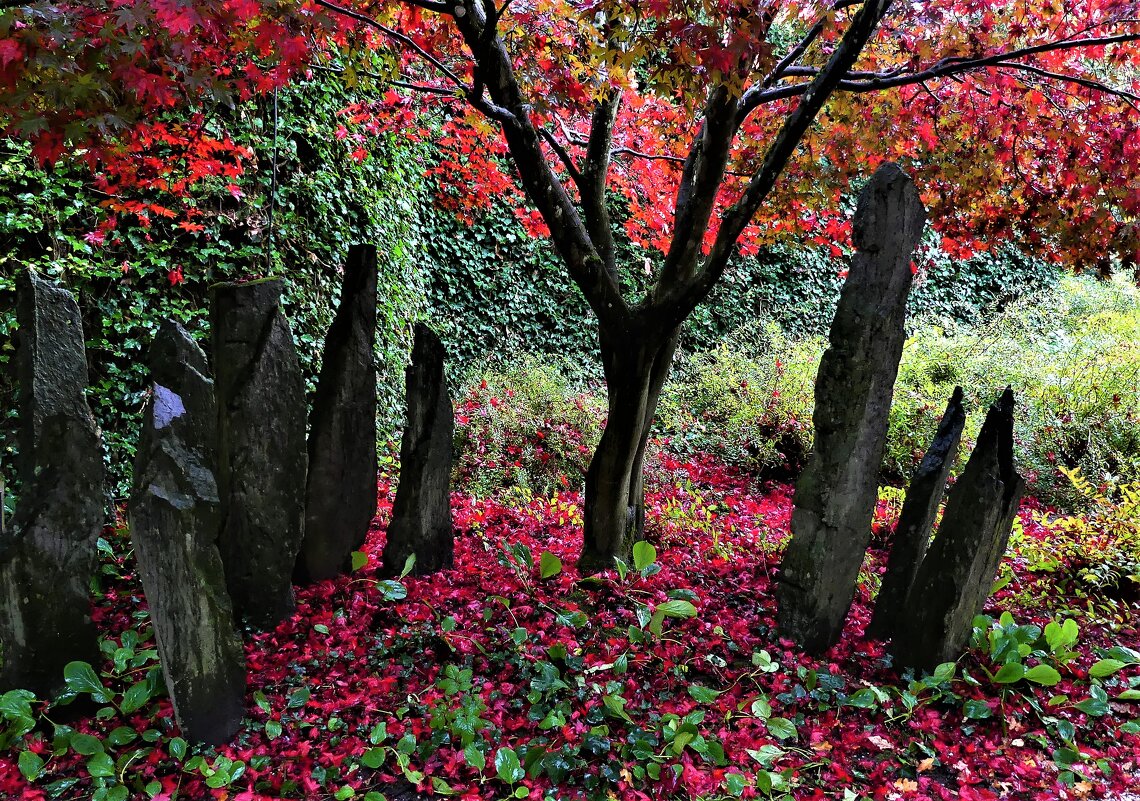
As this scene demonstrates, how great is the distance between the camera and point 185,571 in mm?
2080

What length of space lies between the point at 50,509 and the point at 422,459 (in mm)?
1420

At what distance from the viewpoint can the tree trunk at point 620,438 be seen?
10.1 feet

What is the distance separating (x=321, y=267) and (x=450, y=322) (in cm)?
266

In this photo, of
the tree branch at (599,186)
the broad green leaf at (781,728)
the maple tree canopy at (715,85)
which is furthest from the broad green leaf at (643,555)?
the maple tree canopy at (715,85)

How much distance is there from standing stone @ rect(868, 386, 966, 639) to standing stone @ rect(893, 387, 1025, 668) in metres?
0.07

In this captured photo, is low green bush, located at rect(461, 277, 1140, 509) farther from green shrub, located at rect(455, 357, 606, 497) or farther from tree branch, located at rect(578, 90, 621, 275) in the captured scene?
tree branch, located at rect(578, 90, 621, 275)

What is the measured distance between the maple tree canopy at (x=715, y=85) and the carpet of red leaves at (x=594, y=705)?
7.16 feet

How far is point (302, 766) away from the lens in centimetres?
213

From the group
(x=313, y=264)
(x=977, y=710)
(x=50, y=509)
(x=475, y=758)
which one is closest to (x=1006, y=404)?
(x=977, y=710)

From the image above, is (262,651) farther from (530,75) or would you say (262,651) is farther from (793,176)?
(793,176)

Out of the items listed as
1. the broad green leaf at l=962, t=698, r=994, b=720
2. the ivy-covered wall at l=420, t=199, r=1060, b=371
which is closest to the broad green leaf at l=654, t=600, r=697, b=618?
the broad green leaf at l=962, t=698, r=994, b=720

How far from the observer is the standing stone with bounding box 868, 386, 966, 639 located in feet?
8.55

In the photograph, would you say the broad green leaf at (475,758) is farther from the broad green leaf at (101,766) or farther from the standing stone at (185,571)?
the broad green leaf at (101,766)

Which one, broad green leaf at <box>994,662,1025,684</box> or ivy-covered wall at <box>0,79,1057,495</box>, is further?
ivy-covered wall at <box>0,79,1057,495</box>
